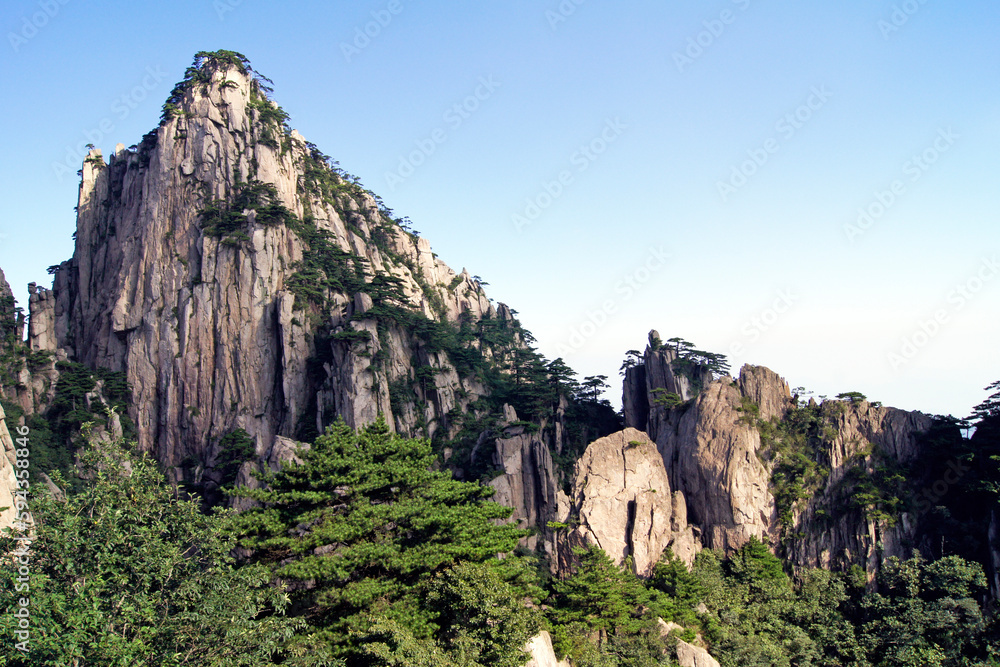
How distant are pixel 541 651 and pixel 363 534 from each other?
574cm

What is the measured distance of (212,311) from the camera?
52188 millimetres

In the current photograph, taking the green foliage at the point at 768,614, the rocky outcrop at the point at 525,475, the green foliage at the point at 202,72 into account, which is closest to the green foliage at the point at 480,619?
the green foliage at the point at 768,614

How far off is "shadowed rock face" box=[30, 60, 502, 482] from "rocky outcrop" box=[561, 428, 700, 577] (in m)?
21.0

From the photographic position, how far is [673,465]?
113 feet

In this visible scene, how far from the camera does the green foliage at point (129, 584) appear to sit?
11.8 meters

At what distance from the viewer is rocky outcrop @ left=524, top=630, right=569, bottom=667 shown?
18734 mm

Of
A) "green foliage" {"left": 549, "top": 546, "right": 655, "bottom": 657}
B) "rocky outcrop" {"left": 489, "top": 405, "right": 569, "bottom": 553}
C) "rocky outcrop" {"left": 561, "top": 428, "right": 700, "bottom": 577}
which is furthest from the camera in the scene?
"rocky outcrop" {"left": 489, "top": 405, "right": 569, "bottom": 553}

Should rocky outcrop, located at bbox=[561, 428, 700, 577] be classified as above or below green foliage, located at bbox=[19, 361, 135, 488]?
below

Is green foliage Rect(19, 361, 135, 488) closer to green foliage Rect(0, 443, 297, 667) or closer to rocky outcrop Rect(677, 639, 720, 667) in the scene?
green foliage Rect(0, 443, 297, 667)

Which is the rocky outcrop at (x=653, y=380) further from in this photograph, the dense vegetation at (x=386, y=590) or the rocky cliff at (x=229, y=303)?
the dense vegetation at (x=386, y=590)

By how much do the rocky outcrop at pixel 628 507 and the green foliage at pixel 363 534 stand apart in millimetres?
7832

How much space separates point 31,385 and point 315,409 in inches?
760

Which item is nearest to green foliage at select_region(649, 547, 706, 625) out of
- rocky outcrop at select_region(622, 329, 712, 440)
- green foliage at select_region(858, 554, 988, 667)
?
green foliage at select_region(858, 554, 988, 667)

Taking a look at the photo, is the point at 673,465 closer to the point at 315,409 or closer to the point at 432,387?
the point at 432,387
